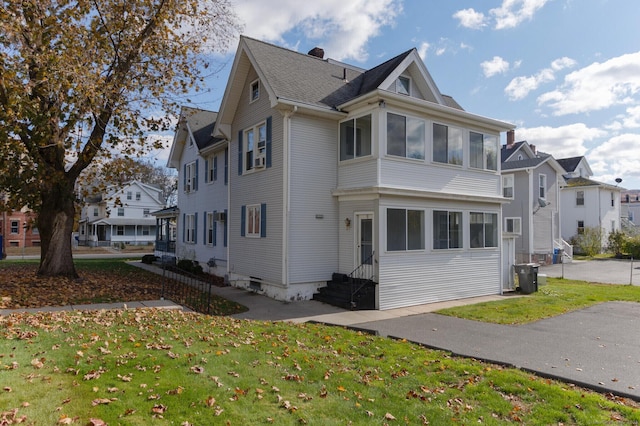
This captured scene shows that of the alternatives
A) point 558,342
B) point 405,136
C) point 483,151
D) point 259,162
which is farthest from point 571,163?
point 558,342

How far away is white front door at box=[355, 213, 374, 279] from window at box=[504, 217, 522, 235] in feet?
61.3

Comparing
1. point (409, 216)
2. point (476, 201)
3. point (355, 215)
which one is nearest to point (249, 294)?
point (355, 215)

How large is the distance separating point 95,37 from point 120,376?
1058cm

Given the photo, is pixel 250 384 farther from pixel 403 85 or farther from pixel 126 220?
pixel 126 220

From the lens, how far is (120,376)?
5.20m

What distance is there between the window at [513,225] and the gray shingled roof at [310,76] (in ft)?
56.7

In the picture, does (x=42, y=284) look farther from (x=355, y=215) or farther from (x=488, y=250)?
(x=488, y=250)

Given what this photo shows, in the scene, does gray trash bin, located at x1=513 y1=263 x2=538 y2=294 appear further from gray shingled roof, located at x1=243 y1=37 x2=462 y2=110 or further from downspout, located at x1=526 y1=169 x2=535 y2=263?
downspout, located at x1=526 y1=169 x2=535 y2=263

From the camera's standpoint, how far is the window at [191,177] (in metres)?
23.2

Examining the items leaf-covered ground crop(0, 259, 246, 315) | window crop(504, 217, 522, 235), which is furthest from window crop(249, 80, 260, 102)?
window crop(504, 217, 522, 235)

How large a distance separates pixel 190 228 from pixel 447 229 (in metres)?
14.7

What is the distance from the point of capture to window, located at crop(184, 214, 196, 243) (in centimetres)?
2305

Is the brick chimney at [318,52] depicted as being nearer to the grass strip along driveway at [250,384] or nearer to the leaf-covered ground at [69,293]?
the leaf-covered ground at [69,293]

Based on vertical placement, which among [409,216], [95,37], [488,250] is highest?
[95,37]
